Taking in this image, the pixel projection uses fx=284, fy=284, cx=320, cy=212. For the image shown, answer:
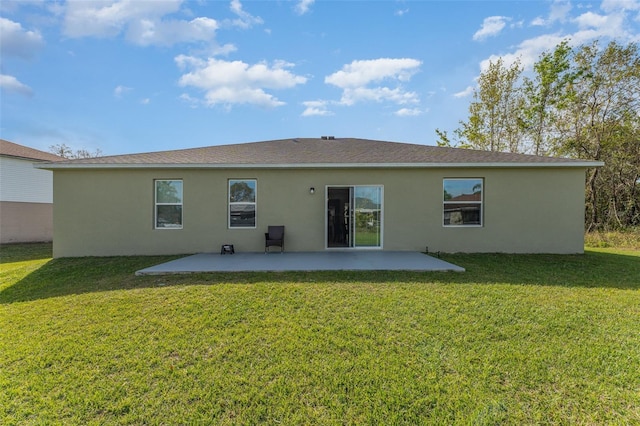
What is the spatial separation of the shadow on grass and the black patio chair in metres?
2.33

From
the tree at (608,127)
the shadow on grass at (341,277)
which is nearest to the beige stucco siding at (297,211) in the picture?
the shadow on grass at (341,277)

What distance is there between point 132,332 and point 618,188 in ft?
68.1

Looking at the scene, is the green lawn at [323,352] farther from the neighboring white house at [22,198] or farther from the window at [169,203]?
the neighboring white house at [22,198]

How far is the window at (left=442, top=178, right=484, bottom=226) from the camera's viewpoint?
8.82 metres

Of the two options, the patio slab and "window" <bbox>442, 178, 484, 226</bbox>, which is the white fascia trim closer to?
"window" <bbox>442, 178, 484, 226</bbox>

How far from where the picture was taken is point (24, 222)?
1385 cm

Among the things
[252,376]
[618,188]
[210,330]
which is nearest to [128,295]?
[210,330]

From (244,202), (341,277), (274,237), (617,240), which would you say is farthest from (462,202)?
(617,240)

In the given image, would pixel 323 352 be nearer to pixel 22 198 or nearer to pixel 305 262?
pixel 305 262

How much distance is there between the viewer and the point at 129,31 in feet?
32.0

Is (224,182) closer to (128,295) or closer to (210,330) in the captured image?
(128,295)

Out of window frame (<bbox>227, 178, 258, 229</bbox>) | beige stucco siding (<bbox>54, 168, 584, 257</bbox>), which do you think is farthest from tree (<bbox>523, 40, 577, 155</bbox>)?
window frame (<bbox>227, 178, 258, 229</bbox>)

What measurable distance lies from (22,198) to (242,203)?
511 inches

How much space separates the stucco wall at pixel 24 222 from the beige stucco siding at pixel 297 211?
805cm
